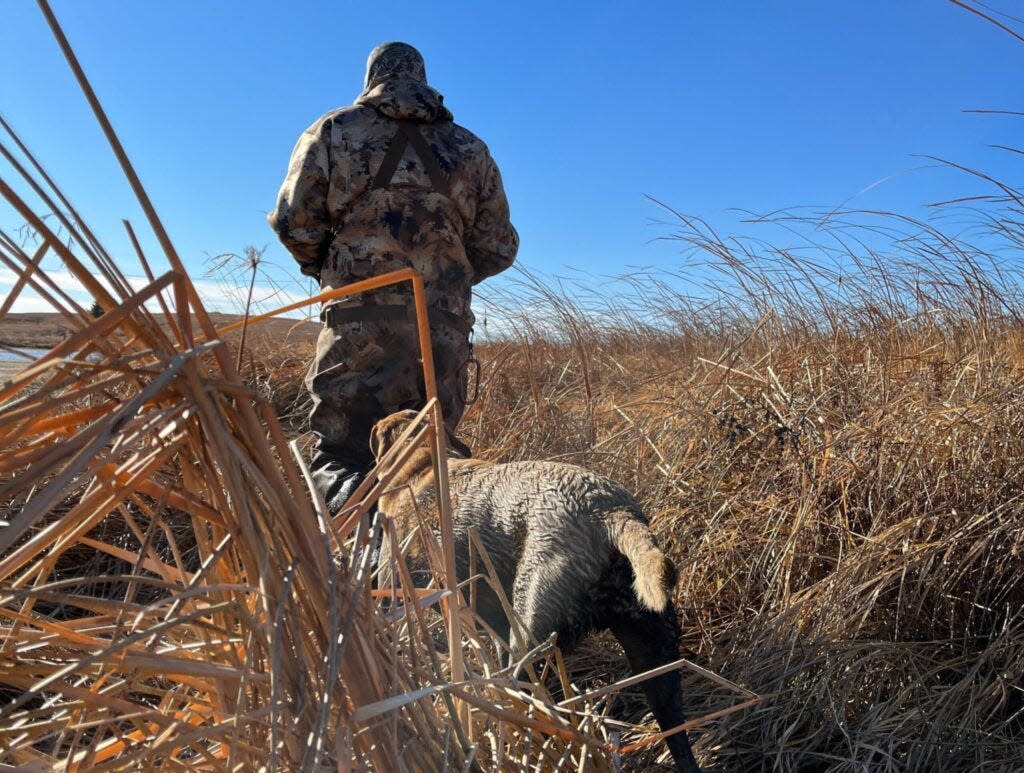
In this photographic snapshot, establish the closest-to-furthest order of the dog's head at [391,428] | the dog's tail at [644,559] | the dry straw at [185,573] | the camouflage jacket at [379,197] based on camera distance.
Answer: the dry straw at [185,573] → the dog's tail at [644,559] → the dog's head at [391,428] → the camouflage jacket at [379,197]

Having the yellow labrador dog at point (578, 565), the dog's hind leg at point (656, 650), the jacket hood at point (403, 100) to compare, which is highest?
the jacket hood at point (403, 100)

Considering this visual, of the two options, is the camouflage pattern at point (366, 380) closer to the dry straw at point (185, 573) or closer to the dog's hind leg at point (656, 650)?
the dog's hind leg at point (656, 650)

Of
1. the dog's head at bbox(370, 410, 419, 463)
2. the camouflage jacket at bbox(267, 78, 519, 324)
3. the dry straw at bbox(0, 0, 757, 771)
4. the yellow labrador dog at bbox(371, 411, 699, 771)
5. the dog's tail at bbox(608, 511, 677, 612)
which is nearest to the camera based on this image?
the dry straw at bbox(0, 0, 757, 771)

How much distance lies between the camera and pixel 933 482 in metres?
2.89

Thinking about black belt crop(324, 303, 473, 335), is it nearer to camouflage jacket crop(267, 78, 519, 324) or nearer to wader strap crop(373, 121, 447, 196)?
camouflage jacket crop(267, 78, 519, 324)

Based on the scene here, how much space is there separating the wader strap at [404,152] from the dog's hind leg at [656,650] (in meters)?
2.72

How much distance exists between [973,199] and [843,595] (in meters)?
1.69

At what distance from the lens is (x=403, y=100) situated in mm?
4258

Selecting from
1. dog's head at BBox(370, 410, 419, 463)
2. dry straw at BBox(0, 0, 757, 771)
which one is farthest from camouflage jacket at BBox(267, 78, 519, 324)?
dry straw at BBox(0, 0, 757, 771)

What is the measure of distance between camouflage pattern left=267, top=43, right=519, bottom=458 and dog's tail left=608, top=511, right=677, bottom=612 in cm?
226

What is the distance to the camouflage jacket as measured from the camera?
4250 mm

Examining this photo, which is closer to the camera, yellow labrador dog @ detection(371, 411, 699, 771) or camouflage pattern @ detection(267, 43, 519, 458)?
yellow labrador dog @ detection(371, 411, 699, 771)

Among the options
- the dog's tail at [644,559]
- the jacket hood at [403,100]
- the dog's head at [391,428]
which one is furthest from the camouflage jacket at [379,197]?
the dog's tail at [644,559]

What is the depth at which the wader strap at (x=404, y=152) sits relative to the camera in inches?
168
